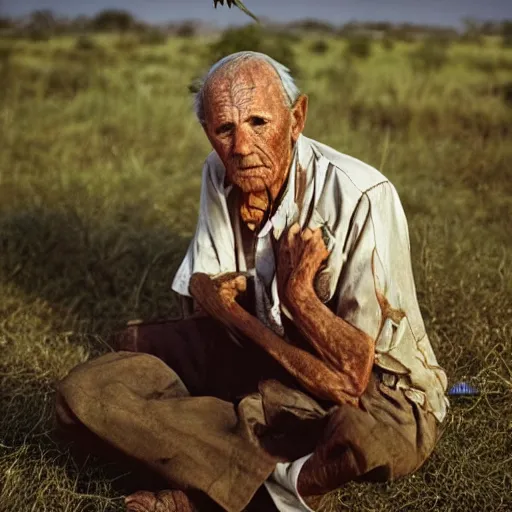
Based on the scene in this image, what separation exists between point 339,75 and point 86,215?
22.7ft

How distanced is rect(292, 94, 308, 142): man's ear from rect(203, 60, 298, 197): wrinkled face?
27 millimetres

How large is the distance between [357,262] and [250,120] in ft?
1.92

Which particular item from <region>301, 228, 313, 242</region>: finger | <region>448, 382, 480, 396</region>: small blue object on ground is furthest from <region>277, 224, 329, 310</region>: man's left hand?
<region>448, 382, 480, 396</region>: small blue object on ground

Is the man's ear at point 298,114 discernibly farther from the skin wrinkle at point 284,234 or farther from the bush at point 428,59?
the bush at point 428,59

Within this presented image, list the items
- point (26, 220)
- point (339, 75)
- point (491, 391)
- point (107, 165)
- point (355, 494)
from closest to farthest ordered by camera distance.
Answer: point (355, 494) → point (491, 391) → point (26, 220) → point (107, 165) → point (339, 75)

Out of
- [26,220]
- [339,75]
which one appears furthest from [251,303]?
[339,75]

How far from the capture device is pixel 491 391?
3604 mm

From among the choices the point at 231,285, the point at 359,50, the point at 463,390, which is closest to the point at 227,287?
the point at 231,285

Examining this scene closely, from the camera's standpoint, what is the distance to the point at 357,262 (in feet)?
9.07

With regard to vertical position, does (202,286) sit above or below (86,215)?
above

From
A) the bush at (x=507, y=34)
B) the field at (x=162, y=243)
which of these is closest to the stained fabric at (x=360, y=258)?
the field at (x=162, y=243)

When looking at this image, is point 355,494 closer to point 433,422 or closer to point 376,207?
point 433,422

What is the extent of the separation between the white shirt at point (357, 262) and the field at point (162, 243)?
0.51 m

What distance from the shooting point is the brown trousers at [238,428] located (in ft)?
8.79
